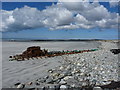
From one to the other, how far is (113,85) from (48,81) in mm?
2205

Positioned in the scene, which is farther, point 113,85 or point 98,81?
point 98,81

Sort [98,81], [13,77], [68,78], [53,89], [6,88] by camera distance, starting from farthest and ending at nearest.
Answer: [13,77]
[68,78]
[98,81]
[6,88]
[53,89]

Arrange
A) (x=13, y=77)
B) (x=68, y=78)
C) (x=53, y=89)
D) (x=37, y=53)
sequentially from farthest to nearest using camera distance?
1. (x=37, y=53)
2. (x=13, y=77)
3. (x=68, y=78)
4. (x=53, y=89)

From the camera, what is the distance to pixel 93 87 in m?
4.57

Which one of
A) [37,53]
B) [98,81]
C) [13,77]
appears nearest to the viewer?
[98,81]

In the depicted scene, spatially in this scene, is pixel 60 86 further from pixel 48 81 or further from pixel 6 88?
pixel 6 88

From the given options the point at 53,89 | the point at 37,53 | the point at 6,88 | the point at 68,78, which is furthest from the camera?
the point at 37,53

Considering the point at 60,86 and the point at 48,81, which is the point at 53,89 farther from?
the point at 48,81

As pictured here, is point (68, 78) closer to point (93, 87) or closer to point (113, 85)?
point (93, 87)

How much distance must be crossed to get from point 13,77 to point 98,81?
11.1 feet

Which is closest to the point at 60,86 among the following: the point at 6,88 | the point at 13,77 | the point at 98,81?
the point at 98,81

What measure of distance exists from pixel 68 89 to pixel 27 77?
88.9 inches

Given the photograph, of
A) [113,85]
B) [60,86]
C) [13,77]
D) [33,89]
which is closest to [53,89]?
[60,86]

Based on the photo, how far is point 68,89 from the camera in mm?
4508
